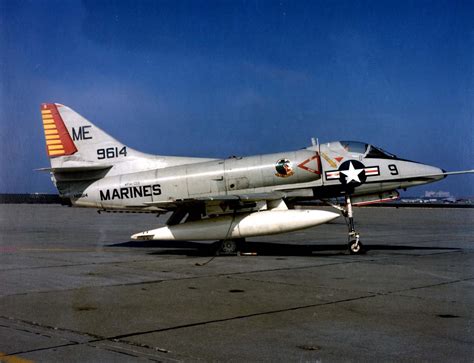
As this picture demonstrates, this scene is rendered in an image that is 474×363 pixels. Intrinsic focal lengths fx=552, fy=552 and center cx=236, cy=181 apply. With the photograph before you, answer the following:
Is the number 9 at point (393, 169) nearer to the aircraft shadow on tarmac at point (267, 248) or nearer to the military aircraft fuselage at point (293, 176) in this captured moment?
the military aircraft fuselage at point (293, 176)

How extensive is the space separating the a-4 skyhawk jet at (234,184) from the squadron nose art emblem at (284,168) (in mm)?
26

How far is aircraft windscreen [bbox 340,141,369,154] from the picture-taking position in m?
14.6

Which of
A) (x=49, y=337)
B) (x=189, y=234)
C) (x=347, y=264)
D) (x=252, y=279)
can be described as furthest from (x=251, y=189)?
(x=49, y=337)

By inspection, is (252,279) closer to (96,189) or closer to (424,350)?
(424,350)

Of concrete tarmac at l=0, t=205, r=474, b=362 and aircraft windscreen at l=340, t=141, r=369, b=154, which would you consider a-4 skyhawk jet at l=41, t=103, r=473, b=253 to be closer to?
aircraft windscreen at l=340, t=141, r=369, b=154

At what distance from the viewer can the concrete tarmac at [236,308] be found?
5.30 meters

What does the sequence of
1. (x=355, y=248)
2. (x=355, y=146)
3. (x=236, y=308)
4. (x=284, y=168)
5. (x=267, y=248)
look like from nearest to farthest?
(x=236, y=308), (x=355, y=248), (x=284, y=168), (x=355, y=146), (x=267, y=248)

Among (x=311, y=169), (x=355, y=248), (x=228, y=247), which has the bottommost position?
(x=355, y=248)

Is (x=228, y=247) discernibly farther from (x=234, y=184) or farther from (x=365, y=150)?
(x=365, y=150)

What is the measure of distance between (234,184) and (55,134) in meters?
5.49

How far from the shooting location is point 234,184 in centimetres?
1482

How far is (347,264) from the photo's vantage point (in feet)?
39.8

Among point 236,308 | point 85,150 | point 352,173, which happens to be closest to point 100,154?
point 85,150

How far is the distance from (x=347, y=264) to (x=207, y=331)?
22.0 ft
